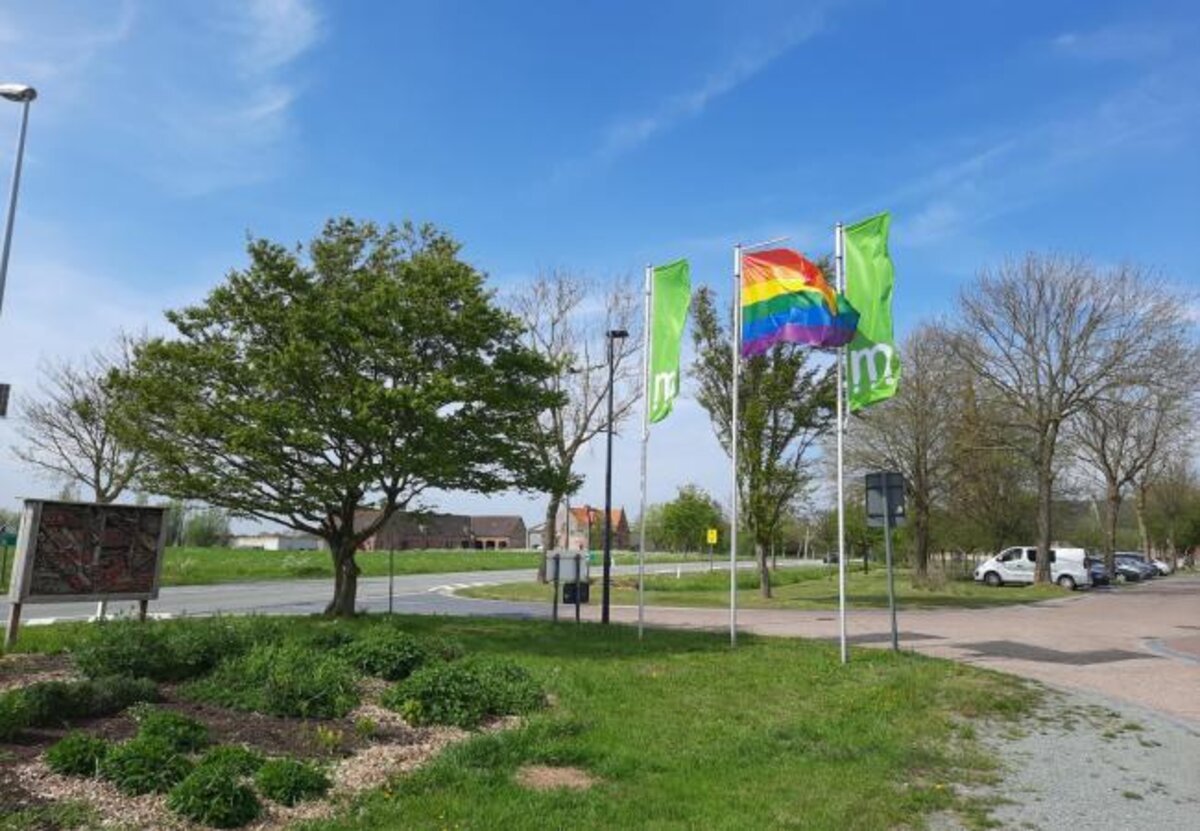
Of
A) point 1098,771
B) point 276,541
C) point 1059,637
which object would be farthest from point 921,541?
point 276,541

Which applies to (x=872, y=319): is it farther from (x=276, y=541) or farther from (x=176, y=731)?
(x=276, y=541)

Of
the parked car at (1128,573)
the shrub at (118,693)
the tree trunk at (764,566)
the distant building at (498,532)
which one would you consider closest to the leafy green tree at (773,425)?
the tree trunk at (764,566)

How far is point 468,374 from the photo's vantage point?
50.9ft

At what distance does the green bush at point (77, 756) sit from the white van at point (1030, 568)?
4301cm

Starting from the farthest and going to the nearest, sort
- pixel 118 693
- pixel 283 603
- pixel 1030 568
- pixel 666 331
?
pixel 1030 568 < pixel 283 603 < pixel 666 331 < pixel 118 693

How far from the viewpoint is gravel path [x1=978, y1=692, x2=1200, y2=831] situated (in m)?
6.63

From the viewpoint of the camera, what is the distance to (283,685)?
27.4 ft

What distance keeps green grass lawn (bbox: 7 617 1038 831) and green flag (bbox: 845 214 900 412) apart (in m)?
4.14

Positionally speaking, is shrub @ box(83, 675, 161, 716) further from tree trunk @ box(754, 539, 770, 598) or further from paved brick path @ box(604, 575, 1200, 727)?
tree trunk @ box(754, 539, 770, 598)

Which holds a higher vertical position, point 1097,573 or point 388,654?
point 1097,573

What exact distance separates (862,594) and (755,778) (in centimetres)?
2966

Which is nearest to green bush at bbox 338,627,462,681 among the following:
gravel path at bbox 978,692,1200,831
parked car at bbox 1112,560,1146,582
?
gravel path at bbox 978,692,1200,831

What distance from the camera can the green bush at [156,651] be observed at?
898 centimetres

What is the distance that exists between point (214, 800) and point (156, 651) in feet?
14.0
